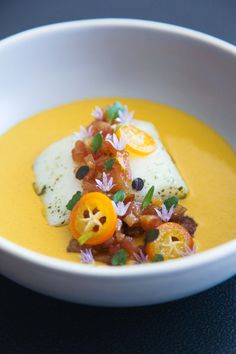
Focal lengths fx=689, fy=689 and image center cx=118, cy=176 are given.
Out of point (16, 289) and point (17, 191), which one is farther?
point (17, 191)

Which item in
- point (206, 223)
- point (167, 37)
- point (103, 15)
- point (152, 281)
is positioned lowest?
point (152, 281)

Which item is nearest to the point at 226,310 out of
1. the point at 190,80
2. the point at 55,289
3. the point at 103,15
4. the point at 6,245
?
the point at 55,289

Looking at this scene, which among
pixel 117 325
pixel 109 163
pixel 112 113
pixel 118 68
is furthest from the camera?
pixel 118 68

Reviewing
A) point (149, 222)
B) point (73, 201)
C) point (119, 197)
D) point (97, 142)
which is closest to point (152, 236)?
point (149, 222)

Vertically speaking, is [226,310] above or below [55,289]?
below

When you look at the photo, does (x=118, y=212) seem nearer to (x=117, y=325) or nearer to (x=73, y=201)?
(x=73, y=201)

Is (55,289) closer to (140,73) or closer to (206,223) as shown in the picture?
(206,223)

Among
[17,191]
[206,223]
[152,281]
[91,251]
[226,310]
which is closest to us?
[152,281]
